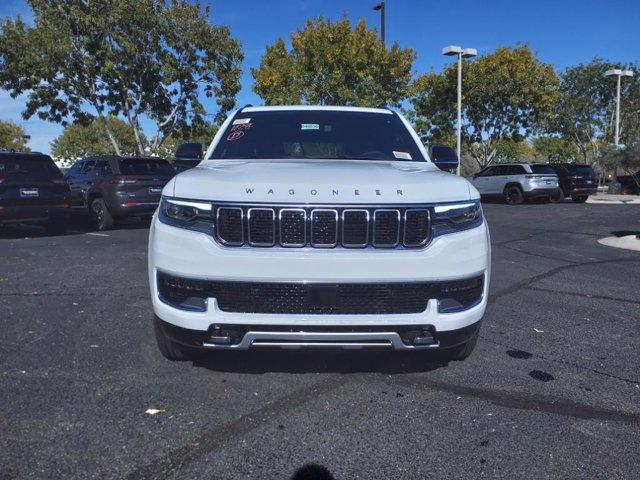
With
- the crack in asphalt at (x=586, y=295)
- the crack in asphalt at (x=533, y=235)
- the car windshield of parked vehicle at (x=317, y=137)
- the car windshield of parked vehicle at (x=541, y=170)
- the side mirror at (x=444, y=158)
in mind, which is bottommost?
the crack in asphalt at (x=533, y=235)

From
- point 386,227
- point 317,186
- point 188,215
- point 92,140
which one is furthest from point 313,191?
point 92,140

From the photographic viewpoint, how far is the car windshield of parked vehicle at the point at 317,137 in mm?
4367

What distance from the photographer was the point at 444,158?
4.71 metres

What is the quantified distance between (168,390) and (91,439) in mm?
646

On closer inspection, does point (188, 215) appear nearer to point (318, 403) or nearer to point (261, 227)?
point (261, 227)

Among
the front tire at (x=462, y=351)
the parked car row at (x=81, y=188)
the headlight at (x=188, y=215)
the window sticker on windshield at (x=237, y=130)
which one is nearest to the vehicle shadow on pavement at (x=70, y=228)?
the parked car row at (x=81, y=188)

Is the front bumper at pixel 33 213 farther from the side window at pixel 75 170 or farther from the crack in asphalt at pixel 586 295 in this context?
the crack in asphalt at pixel 586 295

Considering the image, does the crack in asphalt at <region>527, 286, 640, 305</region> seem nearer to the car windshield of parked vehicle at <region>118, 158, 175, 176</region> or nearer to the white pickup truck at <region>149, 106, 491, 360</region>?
the white pickup truck at <region>149, 106, 491, 360</region>

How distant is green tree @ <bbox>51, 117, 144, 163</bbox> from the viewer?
65750 mm

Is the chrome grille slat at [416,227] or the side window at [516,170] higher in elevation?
the side window at [516,170]

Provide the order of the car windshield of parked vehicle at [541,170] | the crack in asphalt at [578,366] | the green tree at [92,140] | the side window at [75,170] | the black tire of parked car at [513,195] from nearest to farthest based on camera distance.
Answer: the crack in asphalt at [578,366], the side window at [75,170], the car windshield of parked vehicle at [541,170], the black tire of parked car at [513,195], the green tree at [92,140]

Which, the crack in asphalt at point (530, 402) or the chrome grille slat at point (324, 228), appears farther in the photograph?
the crack in asphalt at point (530, 402)

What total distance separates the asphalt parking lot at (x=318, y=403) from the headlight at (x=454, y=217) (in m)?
0.81

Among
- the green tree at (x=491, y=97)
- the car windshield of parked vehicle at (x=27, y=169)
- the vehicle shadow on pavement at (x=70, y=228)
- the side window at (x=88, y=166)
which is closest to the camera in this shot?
the car windshield of parked vehicle at (x=27, y=169)
